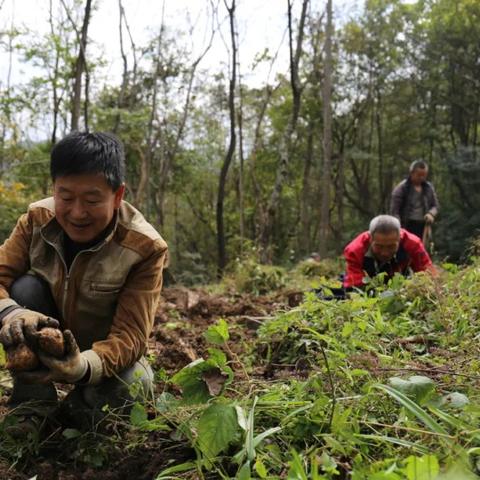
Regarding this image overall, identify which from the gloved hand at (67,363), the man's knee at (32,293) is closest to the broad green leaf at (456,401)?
the gloved hand at (67,363)

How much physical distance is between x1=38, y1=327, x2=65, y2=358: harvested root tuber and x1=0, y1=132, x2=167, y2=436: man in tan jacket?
0.55 feet

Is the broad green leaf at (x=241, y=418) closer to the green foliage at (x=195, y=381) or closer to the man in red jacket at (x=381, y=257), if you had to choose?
the green foliage at (x=195, y=381)

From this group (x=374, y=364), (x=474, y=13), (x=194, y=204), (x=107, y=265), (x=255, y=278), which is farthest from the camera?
(x=194, y=204)

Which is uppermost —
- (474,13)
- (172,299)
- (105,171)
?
(474,13)

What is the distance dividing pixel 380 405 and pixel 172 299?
3612 millimetres

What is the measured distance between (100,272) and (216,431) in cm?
82

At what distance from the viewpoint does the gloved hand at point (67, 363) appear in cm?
156

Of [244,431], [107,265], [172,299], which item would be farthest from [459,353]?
[172,299]

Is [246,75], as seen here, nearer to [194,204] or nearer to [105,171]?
[194,204]

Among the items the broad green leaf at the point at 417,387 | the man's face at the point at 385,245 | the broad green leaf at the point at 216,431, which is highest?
the man's face at the point at 385,245

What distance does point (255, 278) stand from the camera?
20.1ft

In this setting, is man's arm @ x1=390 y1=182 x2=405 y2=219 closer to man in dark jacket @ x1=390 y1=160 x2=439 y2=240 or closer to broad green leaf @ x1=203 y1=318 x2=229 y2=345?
man in dark jacket @ x1=390 y1=160 x2=439 y2=240

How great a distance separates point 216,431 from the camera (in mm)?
1365

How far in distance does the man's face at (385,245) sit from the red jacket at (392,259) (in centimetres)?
9
